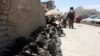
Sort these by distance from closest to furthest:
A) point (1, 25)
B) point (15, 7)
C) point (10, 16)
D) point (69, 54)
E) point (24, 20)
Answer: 1. point (1, 25)
2. point (10, 16)
3. point (15, 7)
4. point (24, 20)
5. point (69, 54)

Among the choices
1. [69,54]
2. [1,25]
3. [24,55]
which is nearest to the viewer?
[24,55]

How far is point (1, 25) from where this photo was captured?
19.5 ft

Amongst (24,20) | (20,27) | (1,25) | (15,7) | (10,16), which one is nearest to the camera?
(1,25)

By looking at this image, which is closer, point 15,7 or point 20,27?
point 15,7

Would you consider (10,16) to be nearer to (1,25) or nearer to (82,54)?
(1,25)

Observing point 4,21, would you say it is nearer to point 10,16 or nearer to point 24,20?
point 10,16

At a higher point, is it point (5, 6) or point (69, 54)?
point (5, 6)

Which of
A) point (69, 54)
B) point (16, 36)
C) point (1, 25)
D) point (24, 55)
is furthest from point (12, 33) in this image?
point (69, 54)

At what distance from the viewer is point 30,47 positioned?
603cm

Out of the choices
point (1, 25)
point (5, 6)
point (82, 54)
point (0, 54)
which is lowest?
point (82, 54)

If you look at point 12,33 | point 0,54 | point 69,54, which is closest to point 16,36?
point 12,33

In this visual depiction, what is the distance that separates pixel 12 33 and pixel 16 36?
0.44m

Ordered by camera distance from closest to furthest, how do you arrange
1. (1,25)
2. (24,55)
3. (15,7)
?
(24,55) → (1,25) → (15,7)

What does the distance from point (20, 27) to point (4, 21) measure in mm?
1781
